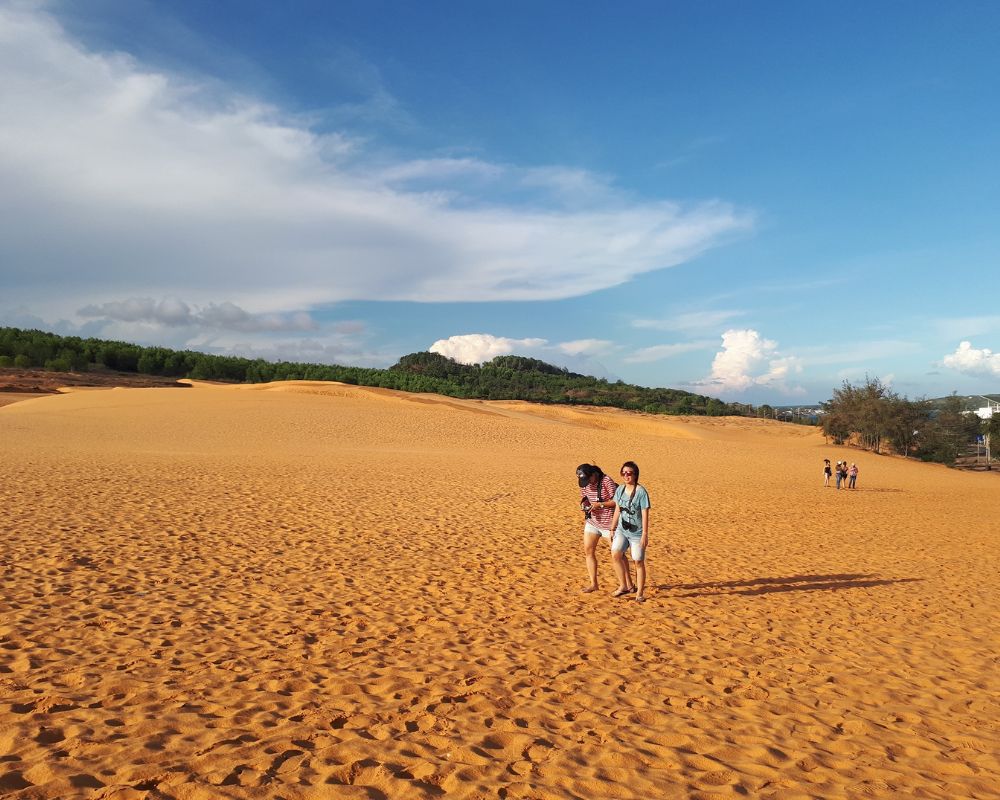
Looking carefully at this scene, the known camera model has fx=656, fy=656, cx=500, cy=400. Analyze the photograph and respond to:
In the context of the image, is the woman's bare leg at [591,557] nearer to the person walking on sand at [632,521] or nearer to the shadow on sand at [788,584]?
the person walking on sand at [632,521]

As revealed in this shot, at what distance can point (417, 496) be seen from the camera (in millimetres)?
20094

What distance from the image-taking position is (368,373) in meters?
116

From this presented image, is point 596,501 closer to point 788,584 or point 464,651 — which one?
point 464,651

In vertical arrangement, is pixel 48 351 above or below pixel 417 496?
above

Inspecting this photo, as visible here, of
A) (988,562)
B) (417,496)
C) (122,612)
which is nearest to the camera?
(122,612)

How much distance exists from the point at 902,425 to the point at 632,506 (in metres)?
57.5

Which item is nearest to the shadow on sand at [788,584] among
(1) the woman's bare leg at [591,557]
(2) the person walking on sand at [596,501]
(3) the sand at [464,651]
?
(3) the sand at [464,651]

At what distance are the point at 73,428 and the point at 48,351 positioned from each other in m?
52.3

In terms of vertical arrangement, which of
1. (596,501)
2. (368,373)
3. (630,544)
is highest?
(368,373)

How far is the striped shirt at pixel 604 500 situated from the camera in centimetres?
963

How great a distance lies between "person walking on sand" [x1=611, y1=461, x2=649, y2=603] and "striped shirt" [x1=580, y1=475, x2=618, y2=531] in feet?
0.30

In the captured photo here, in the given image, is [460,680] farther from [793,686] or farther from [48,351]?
[48,351]

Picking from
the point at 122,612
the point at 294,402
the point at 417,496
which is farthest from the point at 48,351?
the point at 122,612

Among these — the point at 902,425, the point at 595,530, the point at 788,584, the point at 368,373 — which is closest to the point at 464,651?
the point at 595,530
